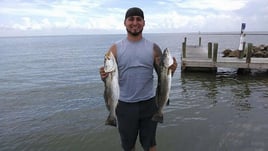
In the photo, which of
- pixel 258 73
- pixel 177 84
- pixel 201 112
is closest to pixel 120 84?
pixel 201 112

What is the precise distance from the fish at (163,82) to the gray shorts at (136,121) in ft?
0.30

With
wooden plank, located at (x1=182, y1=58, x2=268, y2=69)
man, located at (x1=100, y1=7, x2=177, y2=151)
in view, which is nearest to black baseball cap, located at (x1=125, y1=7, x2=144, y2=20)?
man, located at (x1=100, y1=7, x2=177, y2=151)

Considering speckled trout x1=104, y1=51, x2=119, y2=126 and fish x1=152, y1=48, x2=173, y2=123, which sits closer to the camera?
speckled trout x1=104, y1=51, x2=119, y2=126

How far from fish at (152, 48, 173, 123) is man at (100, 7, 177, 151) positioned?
3.3 inches

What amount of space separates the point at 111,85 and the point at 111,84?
0.02 meters

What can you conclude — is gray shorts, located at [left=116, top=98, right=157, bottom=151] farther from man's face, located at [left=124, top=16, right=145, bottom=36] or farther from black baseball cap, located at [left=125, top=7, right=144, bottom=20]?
black baseball cap, located at [left=125, top=7, right=144, bottom=20]

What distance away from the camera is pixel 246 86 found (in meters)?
16.1

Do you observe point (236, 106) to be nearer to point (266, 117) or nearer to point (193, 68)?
point (266, 117)

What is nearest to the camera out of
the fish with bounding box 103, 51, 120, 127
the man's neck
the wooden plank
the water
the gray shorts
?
the fish with bounding box 103, 51, 120, 127

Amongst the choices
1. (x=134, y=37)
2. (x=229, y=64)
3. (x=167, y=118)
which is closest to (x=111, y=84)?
(x=134, y=37)

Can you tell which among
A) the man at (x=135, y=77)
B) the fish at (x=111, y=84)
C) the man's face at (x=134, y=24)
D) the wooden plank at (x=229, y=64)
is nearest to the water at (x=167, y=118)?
the wooden plank at (x=229, y=64)

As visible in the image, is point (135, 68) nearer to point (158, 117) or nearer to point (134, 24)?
point (134, 24)

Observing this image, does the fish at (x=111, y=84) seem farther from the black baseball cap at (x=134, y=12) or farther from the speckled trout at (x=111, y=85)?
the black baseball cap at (x=134, y=12)

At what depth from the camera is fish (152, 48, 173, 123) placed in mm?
4047
